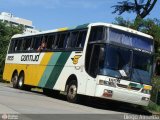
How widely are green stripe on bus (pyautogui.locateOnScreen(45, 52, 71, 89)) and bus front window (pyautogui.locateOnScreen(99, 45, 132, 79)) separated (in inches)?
132

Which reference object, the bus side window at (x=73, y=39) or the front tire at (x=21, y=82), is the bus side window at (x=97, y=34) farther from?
the front tire at (x=21, y=82)

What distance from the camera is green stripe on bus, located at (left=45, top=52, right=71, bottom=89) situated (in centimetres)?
2241

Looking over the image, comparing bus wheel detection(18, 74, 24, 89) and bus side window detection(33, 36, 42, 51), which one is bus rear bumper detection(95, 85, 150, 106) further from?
bus wheel detection(18, 74, 24, 89)

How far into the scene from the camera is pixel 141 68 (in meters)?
19.8

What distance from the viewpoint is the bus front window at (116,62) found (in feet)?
61.6

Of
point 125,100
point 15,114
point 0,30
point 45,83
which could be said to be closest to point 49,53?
point 45,83

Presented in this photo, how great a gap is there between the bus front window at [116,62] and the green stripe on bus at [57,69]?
3351 millimetres

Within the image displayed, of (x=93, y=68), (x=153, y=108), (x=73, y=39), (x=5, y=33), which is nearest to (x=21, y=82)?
(x=73, y=39)

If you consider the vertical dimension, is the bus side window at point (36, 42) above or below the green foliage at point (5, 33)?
below

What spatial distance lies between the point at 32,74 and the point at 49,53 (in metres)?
2.82

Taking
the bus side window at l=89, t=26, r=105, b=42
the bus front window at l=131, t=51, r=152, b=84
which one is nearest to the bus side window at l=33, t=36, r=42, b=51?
the bus side window at l=89, t=26, r=105, b=42

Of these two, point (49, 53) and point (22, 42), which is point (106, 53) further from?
point (22, 42)

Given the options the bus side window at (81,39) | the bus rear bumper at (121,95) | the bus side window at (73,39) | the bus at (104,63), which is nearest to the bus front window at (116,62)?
the bus at (104,63)

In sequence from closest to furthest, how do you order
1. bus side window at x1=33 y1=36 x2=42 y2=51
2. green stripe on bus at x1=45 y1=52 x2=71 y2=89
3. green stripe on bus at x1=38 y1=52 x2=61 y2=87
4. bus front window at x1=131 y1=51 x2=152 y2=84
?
bus front window at x1=131 y1=51 x2=152 y2=84 → green stripe on bus at x1=45 y1=52 x2=71 y2=89 → green stripe on bus at x1=38 y1=52 x2=61 y2=87 → bus side window at x1=33 y1=36 x2=42 y2=51
